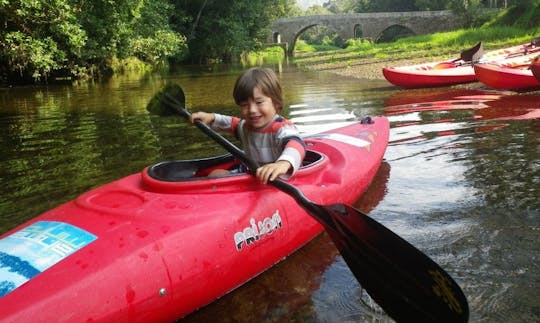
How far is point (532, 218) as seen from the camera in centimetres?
306

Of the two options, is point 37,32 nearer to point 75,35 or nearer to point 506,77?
point 75,35

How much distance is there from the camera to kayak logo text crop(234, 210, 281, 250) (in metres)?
2.45

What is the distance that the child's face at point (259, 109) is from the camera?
9.11 ft

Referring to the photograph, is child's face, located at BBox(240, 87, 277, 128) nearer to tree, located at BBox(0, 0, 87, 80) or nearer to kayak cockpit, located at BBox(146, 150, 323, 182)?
kayak cockpit, located at BBox(146, 150, 323, 182)

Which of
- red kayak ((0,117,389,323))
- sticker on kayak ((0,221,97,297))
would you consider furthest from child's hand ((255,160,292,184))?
sticker on kayak ((0,221,97,297))

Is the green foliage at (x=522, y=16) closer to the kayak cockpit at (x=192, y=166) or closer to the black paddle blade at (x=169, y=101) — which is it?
the black paddle blade at (x=169, y=101)

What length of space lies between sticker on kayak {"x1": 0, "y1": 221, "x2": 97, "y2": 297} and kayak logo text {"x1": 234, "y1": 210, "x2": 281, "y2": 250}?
2.29 ft

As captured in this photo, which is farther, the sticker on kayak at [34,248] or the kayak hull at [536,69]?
the kayak hull at [536,69]

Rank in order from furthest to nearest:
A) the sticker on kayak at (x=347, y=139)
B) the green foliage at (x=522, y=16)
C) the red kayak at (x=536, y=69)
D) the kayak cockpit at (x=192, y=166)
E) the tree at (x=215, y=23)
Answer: the tree at (x=215, y=23) < the green foliage at (x=522, y=16) < the red kayak at (x=536, y=69) < the sticker on kayak at (x=347, y=139) < the kayak cockpit at (x=192, y=166)

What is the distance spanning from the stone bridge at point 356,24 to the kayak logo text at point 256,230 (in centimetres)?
3995

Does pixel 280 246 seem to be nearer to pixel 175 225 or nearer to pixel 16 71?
pixel 175 225

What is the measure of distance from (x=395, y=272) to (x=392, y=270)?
0.05 ft

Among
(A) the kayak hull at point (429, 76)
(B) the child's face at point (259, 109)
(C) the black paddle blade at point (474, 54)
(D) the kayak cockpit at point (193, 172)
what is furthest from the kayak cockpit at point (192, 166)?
(C) the black paddle blade at point (474, 54)

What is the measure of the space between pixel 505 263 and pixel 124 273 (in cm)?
192
